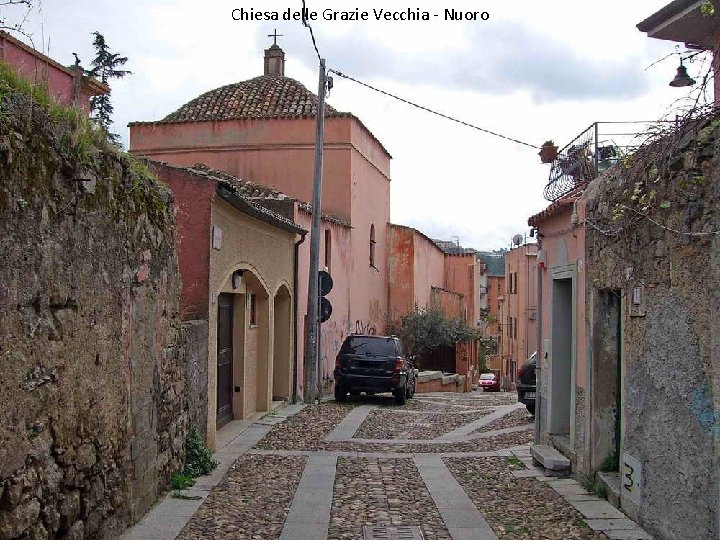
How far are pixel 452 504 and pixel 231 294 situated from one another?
645 cm

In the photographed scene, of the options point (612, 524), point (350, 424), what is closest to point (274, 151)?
point (350, 424)

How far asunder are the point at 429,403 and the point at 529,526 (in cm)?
1243

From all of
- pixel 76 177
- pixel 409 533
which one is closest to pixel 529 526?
pixel 409 533

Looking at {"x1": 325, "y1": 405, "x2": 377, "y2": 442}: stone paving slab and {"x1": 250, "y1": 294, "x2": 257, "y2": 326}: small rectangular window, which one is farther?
{"x1": 250, "y1": 294, "x2": 257, "y2": 326}: small rectangular window

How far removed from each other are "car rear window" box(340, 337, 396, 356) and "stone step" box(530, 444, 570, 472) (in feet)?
27.8

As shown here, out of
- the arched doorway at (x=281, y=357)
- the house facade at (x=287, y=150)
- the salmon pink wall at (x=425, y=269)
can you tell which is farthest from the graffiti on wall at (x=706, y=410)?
the salmon pink wall at (x=425, y=269)

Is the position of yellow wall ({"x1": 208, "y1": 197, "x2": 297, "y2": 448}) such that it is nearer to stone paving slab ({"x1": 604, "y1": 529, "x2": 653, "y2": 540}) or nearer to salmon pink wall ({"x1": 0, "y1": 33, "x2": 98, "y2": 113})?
salmon pink wall ({"x1": 0, "y1": 33, "x2": 98, "y2": 113})

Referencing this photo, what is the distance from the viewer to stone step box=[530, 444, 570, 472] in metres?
9.51

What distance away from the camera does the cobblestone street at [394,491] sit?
730 centimetres

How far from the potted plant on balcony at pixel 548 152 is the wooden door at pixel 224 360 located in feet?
17.1

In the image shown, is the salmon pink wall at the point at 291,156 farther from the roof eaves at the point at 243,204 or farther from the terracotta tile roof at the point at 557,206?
the terracotta tile roof at the point at 557,206

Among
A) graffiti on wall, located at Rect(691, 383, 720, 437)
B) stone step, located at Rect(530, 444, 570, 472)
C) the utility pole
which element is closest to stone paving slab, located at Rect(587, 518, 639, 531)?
graffiti on wall, located at Rect(691, 383, 720, 437)

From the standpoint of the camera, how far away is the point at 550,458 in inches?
381

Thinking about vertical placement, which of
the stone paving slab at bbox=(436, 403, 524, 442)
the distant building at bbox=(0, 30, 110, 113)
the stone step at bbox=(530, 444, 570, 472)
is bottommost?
the stone paving slab at bbox=(436, 403, 524, 442)
